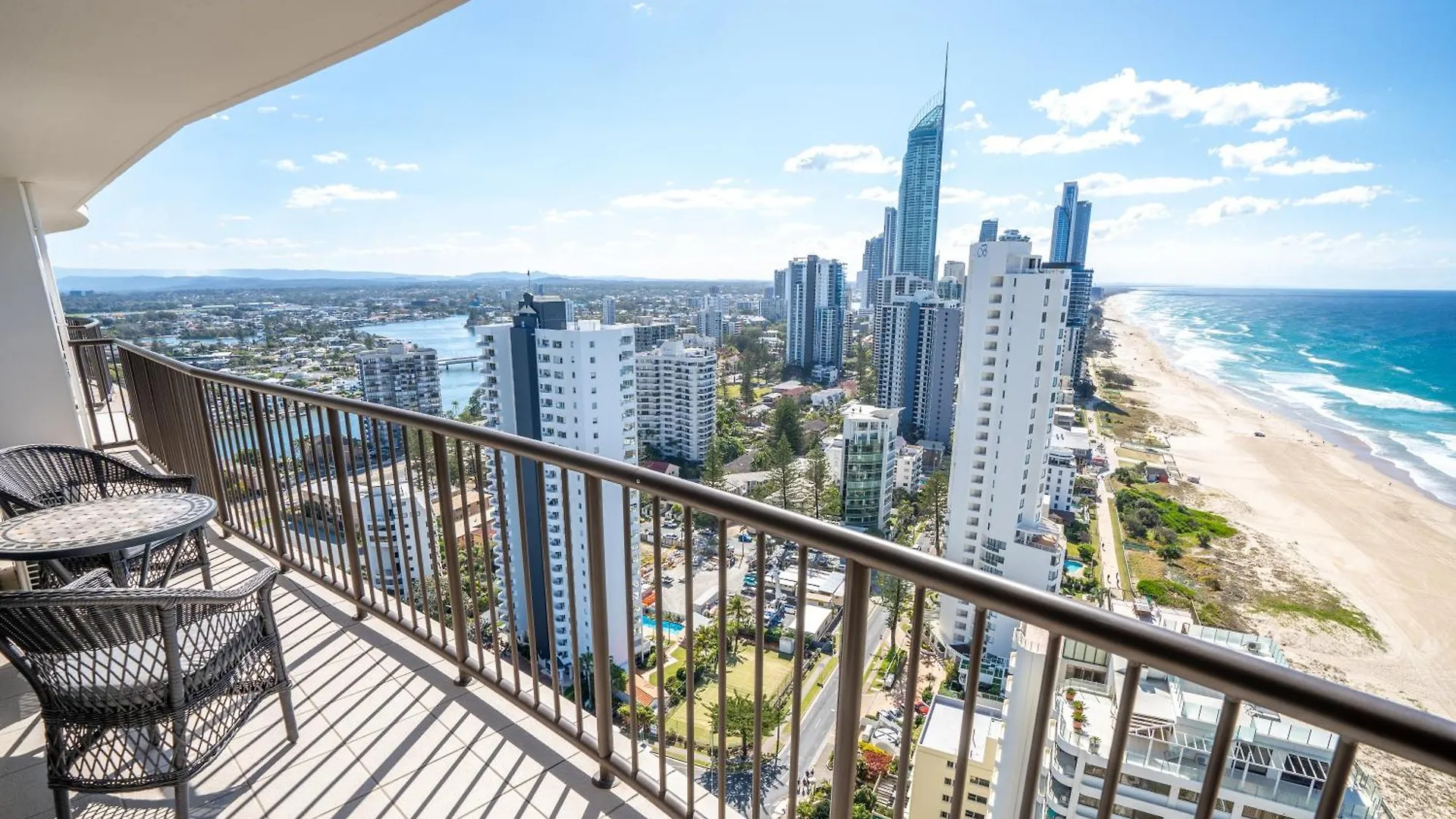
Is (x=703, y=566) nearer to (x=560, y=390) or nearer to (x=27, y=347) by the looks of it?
(x=560, y=390)

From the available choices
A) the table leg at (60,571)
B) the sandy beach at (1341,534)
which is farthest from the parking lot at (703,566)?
the table leg at (60,571)

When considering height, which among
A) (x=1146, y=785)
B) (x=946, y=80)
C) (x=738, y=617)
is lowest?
(x=738, y=617)

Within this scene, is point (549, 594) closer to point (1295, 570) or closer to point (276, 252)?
point (1295, 570)

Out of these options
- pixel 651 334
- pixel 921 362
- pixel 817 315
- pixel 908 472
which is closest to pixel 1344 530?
pixel 908 472

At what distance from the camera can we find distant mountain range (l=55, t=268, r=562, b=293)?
87.7ft

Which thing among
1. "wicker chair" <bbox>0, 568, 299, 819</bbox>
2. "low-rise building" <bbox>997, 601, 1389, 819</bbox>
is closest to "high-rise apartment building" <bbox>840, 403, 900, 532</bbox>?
"low-rise building" <bbox>997, 601, 1389, 819</bbox>

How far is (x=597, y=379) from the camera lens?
18656 millimetres

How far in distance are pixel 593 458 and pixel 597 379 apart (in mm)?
17251

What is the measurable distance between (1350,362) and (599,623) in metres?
71.1

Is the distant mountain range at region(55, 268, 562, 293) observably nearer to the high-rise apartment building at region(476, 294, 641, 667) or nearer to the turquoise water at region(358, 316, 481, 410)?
the turquoise water at region(358, 316, 481, 410)

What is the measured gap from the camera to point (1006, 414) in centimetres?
1864

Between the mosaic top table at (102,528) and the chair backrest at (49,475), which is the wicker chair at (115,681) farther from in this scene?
the chair backrest at (49,475)

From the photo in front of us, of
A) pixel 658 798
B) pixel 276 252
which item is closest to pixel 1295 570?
pixel 658 798

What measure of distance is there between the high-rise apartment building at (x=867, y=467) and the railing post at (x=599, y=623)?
80.4ft
